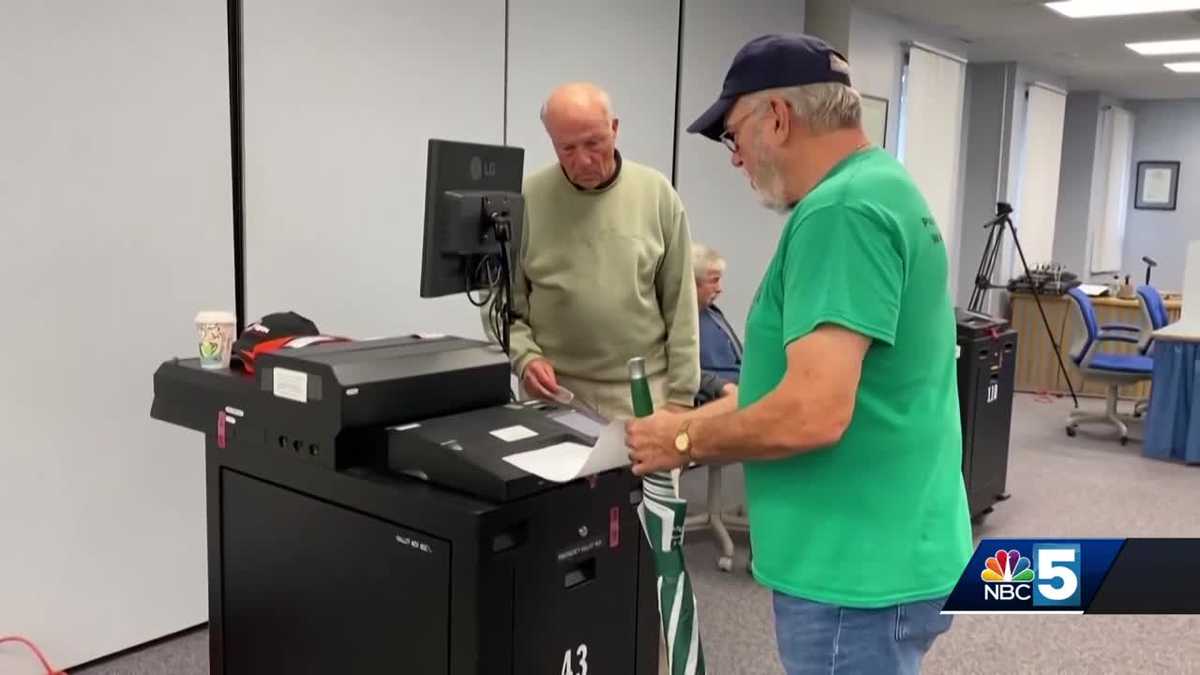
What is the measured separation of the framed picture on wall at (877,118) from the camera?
604 centimetres

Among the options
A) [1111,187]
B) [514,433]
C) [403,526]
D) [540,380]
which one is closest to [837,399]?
[514,433]

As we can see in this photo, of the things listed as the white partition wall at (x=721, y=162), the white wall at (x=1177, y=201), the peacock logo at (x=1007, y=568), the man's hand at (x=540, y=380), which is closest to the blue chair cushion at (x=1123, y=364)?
the white partition wall at (x=721, y=162)

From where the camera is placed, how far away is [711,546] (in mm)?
3965

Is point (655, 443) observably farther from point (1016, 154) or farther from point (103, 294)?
point (1016, 154)

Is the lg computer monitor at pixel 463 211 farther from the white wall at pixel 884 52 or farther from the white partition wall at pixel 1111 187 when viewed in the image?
the white partition wall at pixel 1111 187

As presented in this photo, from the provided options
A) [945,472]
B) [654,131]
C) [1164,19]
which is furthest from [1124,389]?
[945,472]

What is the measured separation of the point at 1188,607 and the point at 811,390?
2462 millimetres

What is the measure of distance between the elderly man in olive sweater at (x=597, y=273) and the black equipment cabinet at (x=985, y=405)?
2.10 meters

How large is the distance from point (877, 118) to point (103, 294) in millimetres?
4736

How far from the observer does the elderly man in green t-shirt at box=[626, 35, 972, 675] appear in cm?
128

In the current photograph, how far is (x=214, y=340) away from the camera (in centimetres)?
195

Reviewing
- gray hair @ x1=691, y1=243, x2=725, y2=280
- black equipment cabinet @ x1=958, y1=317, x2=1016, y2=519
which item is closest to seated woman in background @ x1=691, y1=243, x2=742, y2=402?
gray hair @ x1=691, y1=243, x2=725, y2=280

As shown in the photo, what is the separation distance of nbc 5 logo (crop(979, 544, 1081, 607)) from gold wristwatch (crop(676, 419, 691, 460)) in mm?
772

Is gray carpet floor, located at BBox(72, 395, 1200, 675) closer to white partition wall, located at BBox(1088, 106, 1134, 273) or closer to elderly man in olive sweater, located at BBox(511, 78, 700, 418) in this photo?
elderly man in olive sweater, located at BBox(511, 78, 700, 418)
